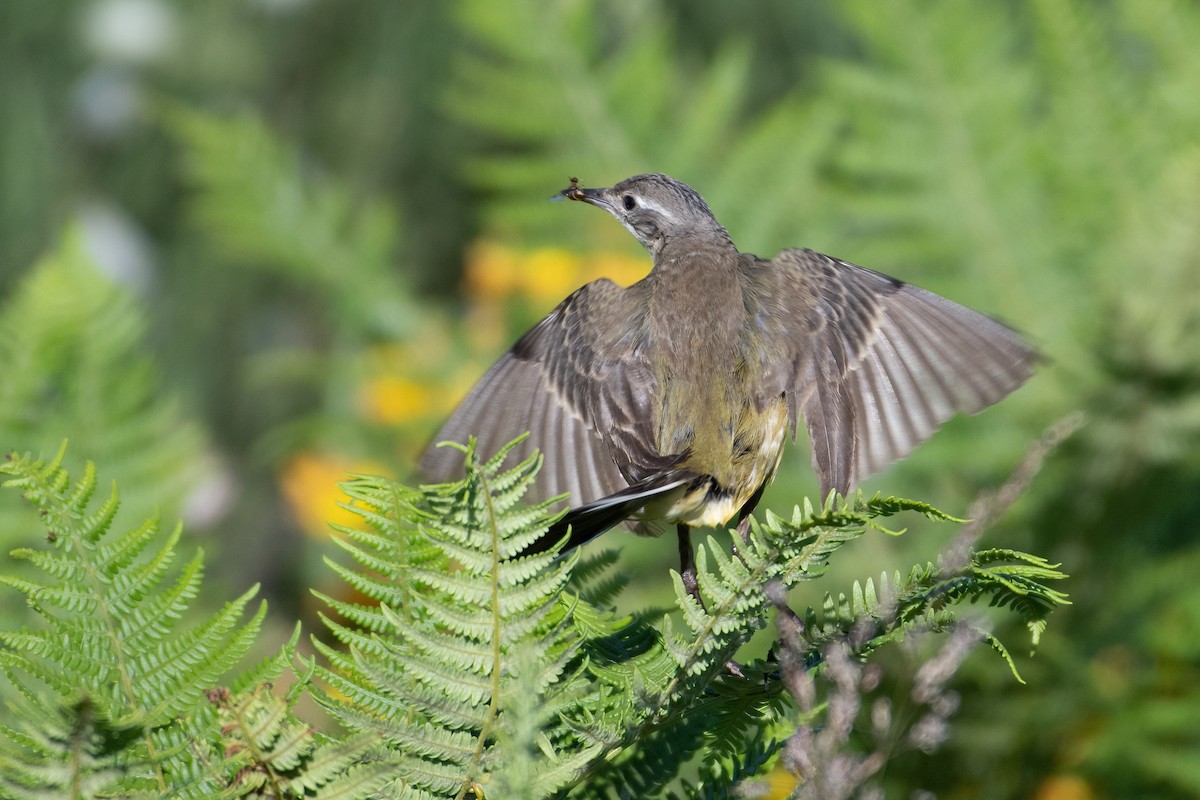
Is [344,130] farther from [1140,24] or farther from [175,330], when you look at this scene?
[1140,24]

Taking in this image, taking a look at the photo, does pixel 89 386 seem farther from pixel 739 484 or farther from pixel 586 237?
pixel 586 237

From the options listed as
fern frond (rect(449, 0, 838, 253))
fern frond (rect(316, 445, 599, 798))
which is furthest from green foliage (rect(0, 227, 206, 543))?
fern frond (rect(449, 0, 838, 253))

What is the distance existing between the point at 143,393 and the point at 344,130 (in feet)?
6.76

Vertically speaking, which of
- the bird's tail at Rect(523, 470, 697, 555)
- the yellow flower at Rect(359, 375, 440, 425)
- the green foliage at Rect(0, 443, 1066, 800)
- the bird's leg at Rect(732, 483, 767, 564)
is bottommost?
the green foliage at Rect(0, 443, 1066, 800)

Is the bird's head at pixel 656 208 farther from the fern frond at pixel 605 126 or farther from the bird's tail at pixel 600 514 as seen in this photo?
the fern frond at pixel 605 126

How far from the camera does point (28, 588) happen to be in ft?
2.27

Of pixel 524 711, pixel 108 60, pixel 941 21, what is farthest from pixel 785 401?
pixel 108 60

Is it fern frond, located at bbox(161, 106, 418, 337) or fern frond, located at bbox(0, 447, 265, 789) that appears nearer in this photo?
fern frond, located at bbox(0, 447, 265, 789)

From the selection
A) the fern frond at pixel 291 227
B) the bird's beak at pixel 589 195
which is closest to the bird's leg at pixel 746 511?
the bird's beak at pixel 589 195

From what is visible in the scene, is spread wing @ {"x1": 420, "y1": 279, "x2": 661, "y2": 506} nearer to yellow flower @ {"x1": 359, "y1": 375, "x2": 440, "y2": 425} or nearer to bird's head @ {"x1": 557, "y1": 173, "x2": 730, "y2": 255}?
bird's head @ {"x1": 557, "y1": 173, "x2": 730, "y2": 255}

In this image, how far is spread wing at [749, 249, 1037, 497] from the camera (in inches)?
50.3

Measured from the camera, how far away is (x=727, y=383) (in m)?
1.33

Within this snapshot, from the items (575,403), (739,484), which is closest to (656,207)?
(575,403)

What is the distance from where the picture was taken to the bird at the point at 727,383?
4.21 feet
